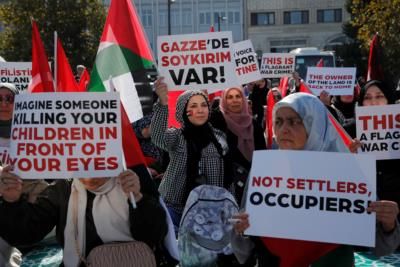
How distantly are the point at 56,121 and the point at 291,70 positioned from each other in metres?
9.25

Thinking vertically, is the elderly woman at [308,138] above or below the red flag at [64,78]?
below

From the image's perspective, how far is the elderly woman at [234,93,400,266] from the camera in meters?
2.54

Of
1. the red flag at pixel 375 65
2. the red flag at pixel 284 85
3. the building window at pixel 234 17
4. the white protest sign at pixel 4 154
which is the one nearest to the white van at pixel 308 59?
the red flag at pixel 284 85

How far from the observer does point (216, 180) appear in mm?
4629

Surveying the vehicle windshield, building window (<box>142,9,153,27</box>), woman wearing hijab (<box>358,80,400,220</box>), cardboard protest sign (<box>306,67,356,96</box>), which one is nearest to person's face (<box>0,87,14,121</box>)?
woman wearing hijab (<box>358,80,400,220</box>)

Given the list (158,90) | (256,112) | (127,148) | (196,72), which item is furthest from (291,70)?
(127,148)

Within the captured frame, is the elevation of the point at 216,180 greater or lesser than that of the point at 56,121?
lesser

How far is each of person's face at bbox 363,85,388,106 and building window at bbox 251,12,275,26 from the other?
51949mm

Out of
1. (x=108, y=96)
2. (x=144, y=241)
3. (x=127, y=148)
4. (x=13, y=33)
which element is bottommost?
(x=144, y=241)

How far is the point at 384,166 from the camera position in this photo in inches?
166

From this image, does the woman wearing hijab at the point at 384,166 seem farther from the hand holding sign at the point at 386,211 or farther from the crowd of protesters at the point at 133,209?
the hand holding sign at the point at 386,211

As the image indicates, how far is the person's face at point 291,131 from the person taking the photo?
2639 millimetres

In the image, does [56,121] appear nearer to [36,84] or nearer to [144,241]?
[144,241]

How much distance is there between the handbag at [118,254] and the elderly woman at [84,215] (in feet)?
0.09
